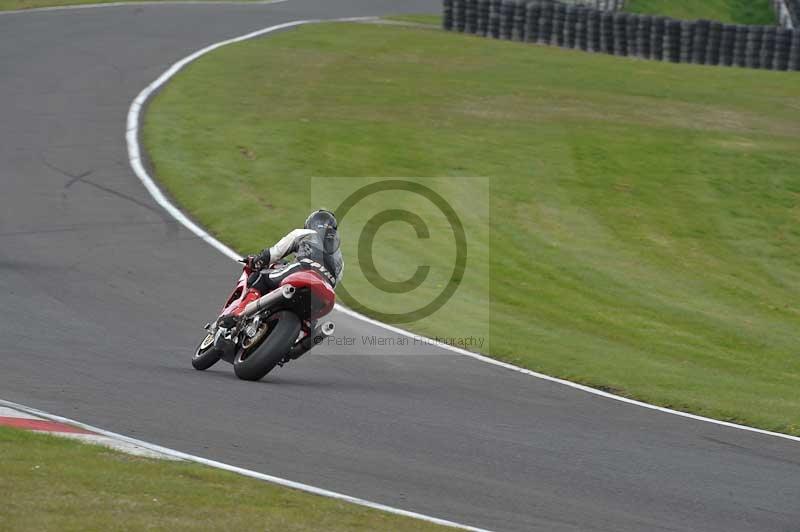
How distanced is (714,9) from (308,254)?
38191 mm

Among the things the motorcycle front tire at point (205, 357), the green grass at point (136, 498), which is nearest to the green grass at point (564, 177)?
the motorcycle front tire at point (205, 357)

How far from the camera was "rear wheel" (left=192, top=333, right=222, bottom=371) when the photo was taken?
10807 millimetres

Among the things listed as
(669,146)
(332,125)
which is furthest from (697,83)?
(332,125)

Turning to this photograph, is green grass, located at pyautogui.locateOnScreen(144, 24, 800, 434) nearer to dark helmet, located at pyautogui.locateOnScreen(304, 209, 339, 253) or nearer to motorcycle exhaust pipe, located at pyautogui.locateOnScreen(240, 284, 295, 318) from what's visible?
dark helmet, located at pyautogui.locateOnScreen(304, 209, 339, 253)

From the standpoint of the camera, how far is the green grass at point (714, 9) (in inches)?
1686

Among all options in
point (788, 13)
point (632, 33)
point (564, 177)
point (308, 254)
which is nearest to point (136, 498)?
point (308, 254)

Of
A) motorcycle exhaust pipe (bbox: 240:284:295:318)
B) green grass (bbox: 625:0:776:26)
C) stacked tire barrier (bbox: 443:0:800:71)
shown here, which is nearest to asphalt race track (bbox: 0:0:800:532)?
motorcycle exhaust pipe (bbox: 240:284:295:318)

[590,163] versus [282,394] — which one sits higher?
[282,394]

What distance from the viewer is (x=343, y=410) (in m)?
9.85

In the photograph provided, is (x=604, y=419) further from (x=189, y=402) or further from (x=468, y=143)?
(x=468, y=143)

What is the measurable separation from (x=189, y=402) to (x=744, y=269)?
11.7 m

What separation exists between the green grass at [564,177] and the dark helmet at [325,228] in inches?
122

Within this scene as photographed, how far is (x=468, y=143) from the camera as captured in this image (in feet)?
76.4

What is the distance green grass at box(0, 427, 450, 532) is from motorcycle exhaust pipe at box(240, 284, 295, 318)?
2605 mm
